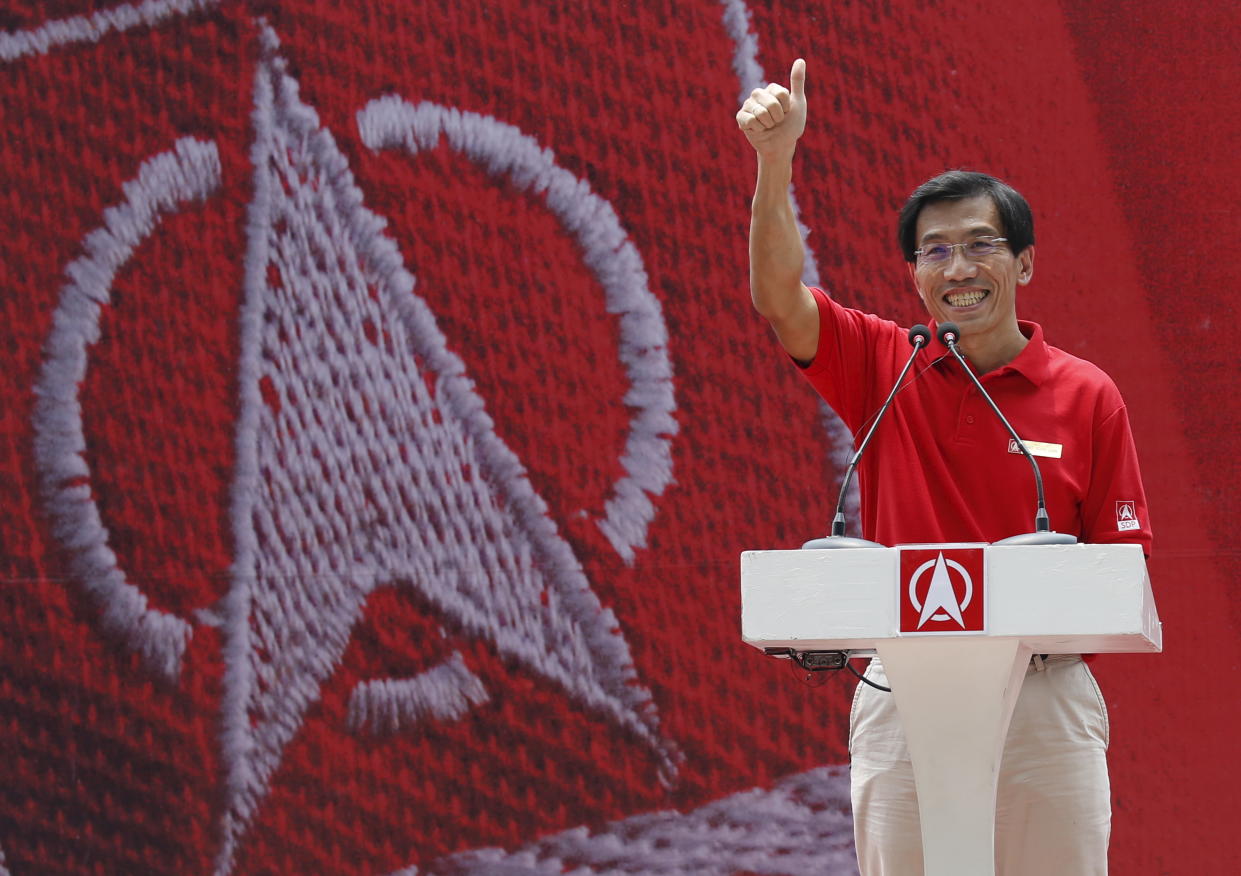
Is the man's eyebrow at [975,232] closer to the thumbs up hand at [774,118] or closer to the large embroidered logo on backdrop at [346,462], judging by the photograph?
the thumbs up hand at [774,118]

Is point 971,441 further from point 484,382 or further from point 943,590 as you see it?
point 484,382

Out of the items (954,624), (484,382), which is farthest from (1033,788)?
(484,382)

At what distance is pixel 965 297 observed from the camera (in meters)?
1.76

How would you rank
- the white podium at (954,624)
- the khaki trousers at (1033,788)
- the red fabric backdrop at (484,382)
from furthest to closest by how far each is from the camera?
1. the red fabric backdrop at (484,382)
2. the khaki trousers at (1033,788)
3. the white podium at (954,624)

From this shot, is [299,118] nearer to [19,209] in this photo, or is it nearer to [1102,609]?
[19,209]

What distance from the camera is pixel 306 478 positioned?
2.83 meters

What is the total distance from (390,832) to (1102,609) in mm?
1840

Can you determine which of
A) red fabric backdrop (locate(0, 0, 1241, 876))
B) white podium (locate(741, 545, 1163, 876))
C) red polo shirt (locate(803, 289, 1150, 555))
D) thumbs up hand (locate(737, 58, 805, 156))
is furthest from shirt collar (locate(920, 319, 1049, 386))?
red fabric backdrop (locate(0, 0, 1241, 876))

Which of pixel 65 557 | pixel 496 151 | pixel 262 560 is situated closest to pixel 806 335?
pixel 496 151

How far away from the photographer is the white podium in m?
1.25

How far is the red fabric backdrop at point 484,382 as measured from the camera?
2.68 metres

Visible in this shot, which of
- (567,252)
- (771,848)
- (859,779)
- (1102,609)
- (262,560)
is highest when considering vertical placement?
(567,252)

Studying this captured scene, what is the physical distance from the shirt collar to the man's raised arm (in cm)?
15

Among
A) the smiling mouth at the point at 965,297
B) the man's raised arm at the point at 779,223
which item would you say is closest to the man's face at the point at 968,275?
the smiling mouth at the point at 965,297
